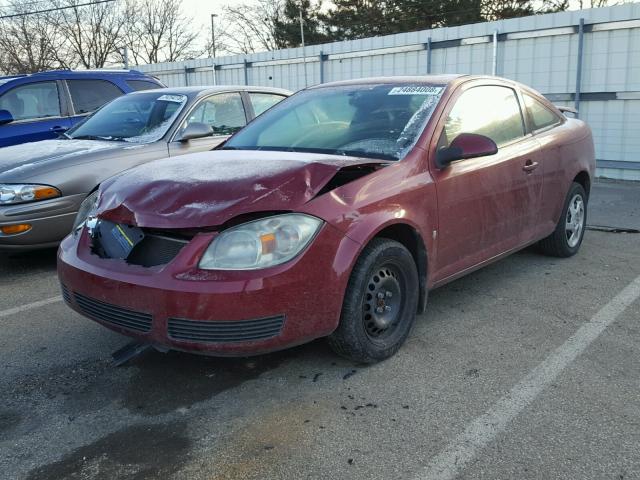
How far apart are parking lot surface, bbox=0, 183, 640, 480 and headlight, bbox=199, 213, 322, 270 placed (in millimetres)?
701

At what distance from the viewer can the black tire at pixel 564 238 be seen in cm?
514

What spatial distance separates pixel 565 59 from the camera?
10688mm

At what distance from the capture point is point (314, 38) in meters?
40.5

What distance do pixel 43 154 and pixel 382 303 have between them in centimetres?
353

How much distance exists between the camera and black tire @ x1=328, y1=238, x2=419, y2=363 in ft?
9.93

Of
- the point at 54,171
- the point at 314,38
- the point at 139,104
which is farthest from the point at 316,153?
the point at 314,38

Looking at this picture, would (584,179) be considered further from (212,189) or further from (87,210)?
(87,210)

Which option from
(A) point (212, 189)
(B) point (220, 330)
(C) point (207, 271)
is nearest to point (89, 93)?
(A) point (212, 189)

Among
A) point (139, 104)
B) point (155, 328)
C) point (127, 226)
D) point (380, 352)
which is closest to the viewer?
point (155, 328)

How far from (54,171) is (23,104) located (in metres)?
2.82

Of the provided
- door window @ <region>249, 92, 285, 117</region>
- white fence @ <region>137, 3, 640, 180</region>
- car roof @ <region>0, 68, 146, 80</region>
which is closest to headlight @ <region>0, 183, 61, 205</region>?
door window @ <region>249, 92, 285, 117</region>

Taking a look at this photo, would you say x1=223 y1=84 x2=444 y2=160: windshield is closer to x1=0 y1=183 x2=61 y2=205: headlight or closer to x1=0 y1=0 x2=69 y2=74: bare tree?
x1=0 y1=183 x2=61 y2=205: headlight

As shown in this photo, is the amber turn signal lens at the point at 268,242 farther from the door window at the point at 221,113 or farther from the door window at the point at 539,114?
the door window at the point at 221,113

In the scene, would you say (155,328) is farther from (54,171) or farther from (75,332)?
(54,171)
